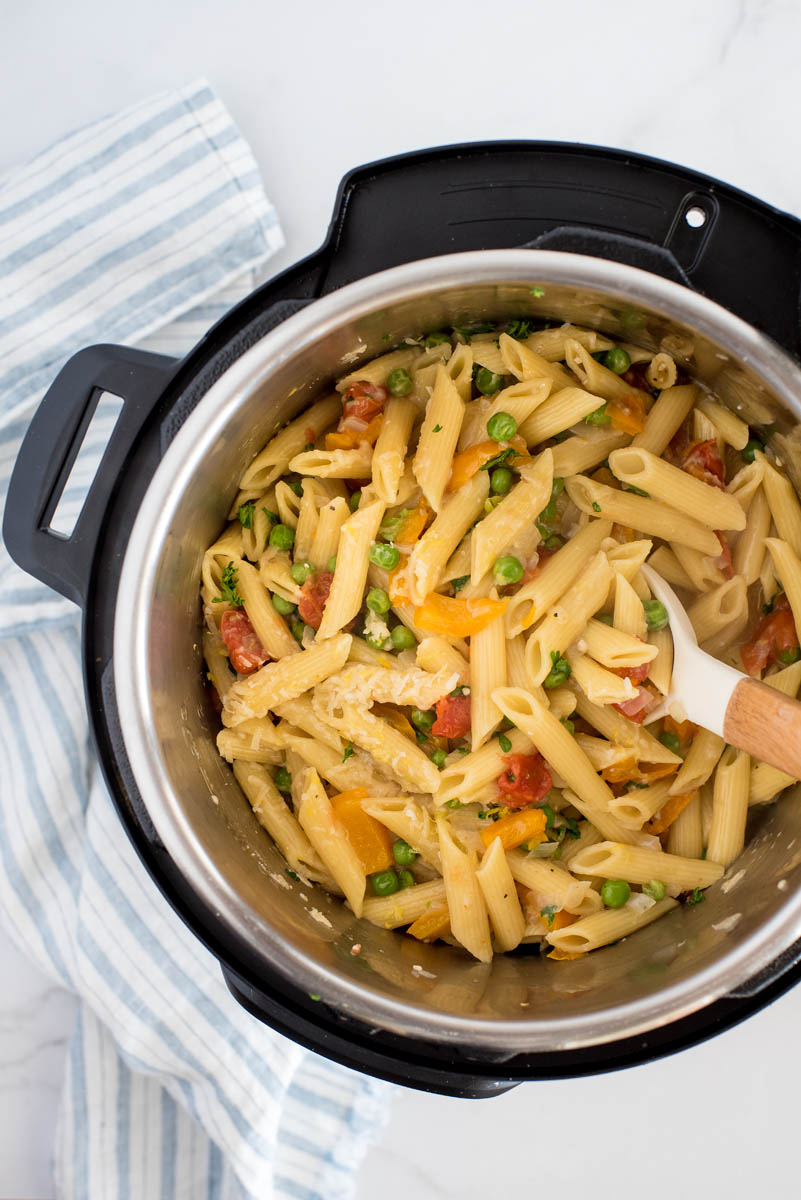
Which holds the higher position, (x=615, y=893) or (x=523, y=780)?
(x=523, y=780)

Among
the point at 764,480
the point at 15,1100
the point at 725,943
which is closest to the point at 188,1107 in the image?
the point at 15,1100

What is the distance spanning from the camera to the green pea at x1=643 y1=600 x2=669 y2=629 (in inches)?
73.0

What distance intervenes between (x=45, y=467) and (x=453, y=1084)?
4.41 feet

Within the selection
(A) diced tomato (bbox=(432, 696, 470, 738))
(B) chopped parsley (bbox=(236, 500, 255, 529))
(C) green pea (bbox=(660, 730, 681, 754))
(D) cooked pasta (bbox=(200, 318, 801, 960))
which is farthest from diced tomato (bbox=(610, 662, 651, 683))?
(B) chopped parsley (bbox=(236, 500, 255, 529))

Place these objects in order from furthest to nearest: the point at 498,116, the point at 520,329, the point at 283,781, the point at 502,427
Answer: the point at 498,116 < the point at 283,781 < the point at 520,329 < the point at 502,427

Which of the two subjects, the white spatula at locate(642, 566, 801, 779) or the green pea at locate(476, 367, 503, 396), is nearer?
the white spatula at locate(642, 566, 801, 779)

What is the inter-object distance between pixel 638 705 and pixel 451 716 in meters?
0.36

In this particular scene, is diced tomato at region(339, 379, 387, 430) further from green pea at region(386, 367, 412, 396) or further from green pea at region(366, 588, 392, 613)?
green pea at region(366, 588, 392, 613)

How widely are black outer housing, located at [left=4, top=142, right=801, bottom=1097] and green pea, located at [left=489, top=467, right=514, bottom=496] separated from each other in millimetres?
404

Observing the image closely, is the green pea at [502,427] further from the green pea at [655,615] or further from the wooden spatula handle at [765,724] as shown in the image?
the wooden spatula handle at [765,724]

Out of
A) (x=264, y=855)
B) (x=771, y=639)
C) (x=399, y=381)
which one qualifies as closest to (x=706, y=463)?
(x=771, y=639)

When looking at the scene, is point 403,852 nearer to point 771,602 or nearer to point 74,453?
point 771,602

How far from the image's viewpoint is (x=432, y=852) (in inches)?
75.8

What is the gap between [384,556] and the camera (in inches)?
72.9
